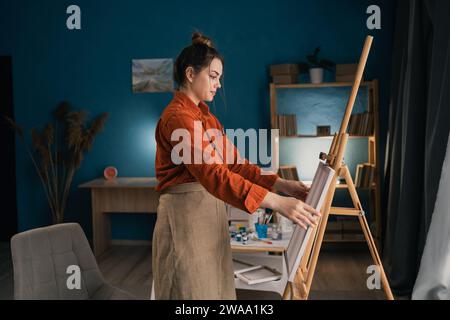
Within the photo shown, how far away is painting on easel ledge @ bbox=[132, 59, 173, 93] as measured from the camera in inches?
194

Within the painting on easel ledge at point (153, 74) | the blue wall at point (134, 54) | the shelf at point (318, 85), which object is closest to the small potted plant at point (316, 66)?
the shelf at point (318, 85)

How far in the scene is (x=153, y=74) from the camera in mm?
4945

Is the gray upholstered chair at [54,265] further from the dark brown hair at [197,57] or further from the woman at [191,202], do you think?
the dark brown hair at [197,57]

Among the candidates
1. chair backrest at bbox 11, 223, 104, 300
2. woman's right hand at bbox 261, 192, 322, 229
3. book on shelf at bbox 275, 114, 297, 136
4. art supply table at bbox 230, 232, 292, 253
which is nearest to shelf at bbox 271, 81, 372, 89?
book on shelf at bbox 275, 114, 297, 136

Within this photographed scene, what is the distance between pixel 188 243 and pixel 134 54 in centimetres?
373

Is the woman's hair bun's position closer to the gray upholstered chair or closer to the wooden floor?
the gray upholstered chair

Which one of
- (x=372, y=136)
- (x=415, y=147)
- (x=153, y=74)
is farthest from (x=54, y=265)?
(x=372, y=136)

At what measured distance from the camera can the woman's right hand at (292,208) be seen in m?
1.45

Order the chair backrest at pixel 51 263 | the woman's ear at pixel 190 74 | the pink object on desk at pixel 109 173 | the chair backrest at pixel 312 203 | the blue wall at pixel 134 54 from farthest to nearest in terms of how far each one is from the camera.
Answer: the pink object on desk at pixel 109 173 → the blue wall at pixel 134 54 → the chair backrest at pixel 51 263 → the woman's ear at pixel 190 74 → the chair backrest at pixel 312 203

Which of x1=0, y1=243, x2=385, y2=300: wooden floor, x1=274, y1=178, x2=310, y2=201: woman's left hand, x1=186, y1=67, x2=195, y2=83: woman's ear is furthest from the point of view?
x1=0, y1=243, x2=385, y2=300: wooden floor

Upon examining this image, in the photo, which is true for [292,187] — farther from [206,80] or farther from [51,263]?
[51,263]

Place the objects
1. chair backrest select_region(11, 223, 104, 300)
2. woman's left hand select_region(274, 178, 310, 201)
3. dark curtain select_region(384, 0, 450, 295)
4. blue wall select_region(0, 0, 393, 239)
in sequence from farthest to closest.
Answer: blue wall select_region(0, 0, 393, 239)
dark curtain select_region(384, 0, 450, 295)
chair backrest select_region(11, 223, 104, 300)
woman's left hand select_region(274, 178, 310, 201)

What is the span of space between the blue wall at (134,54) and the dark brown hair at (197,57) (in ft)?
10.6

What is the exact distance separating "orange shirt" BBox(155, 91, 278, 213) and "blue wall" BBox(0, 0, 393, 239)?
10.6 feet
